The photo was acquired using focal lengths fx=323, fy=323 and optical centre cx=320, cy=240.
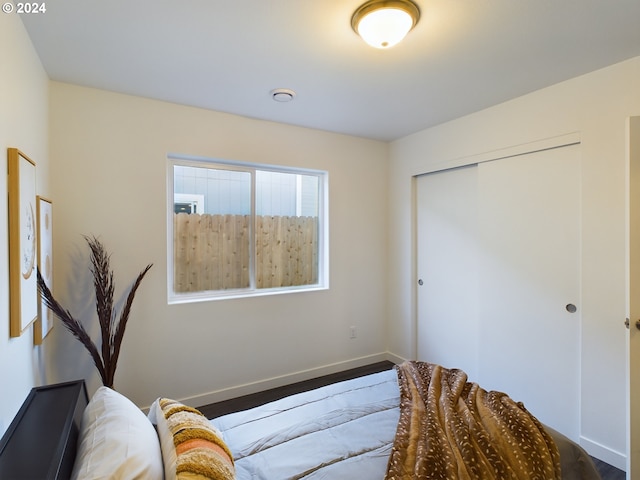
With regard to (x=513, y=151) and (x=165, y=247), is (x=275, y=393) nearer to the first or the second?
(x=165, y=247)

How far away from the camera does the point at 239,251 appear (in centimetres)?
304

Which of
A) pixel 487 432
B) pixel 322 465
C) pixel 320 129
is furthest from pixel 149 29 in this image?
pixel 487 432

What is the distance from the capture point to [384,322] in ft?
12.4

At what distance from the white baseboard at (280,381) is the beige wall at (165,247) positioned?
1 centimetres

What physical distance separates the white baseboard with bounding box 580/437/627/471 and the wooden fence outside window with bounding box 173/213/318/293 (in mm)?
2439

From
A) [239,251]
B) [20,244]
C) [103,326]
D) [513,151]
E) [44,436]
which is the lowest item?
[44,436]

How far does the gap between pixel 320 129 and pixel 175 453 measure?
2.93 m

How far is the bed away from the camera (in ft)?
3.27

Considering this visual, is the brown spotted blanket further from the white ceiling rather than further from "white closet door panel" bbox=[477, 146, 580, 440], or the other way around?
the white ceiling

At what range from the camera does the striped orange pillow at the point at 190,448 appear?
96 cm

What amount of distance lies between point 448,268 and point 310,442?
2.26 meters

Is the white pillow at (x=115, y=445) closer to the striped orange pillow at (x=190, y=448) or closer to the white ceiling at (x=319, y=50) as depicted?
the striped orange pillow at (x=190, y=448)

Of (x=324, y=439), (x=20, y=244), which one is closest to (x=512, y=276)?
(x=324, y=439)

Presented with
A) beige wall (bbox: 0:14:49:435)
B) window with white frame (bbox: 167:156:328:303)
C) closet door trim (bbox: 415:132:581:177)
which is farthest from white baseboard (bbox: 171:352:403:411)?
closet door trim (bbox: 415:132:581:177)
